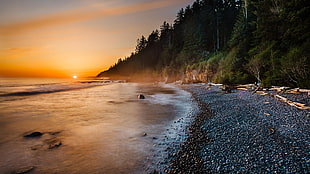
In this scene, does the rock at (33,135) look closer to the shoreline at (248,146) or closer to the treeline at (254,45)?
the shoreline at (248,146)

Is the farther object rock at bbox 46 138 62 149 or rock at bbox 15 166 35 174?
rock at bbox 46 138 62 149

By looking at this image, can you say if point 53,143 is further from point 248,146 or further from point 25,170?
point 248,146

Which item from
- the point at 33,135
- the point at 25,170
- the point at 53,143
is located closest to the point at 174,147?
the point at 25,170

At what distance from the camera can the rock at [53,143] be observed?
5843mm

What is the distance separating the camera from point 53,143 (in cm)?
618

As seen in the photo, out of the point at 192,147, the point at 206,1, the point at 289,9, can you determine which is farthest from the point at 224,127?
the point at 206,1

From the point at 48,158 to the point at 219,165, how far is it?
5356 mm

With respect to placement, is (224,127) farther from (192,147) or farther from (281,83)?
(281,83)

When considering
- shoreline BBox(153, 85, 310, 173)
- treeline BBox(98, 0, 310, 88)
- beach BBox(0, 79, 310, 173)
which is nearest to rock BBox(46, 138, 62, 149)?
beach BBox(0, 79, 310, 173)

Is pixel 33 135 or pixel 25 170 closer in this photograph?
pixel 25 170

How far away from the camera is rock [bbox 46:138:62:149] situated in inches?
230

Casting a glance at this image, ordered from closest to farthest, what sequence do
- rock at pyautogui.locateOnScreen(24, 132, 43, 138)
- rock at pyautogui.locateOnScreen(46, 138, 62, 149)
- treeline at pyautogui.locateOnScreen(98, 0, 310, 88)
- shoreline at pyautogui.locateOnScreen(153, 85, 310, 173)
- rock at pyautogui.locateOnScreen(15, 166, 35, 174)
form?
shoreline at pyautogui.locateOnScreen(153, 85, 310, 173), rock at pyautogui.locateOnScreen(15, 166, 35, 174), rock at pyautogui.locateOnScreen(46, 138, 62, 149), rock at pyautogui.locateOnScreen(24, 132, 43, 138), treeline at pyautogui.locateOnScreen(98, 0, 310, 88)

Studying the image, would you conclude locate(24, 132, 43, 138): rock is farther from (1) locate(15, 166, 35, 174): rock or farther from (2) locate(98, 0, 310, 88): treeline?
(2) locate(98, 0, 310, 88): treeline

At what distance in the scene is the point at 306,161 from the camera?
345cm
